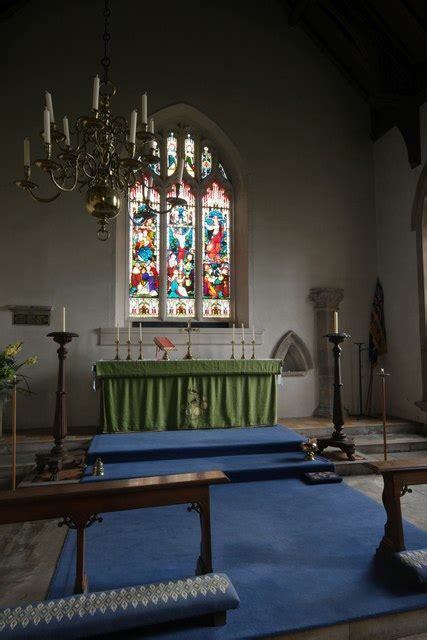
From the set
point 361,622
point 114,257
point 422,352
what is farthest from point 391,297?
point 361,622

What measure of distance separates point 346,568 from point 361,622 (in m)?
0.49

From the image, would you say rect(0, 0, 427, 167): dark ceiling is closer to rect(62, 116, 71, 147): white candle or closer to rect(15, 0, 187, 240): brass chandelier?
rect(62, 116, 71, 147): white candle

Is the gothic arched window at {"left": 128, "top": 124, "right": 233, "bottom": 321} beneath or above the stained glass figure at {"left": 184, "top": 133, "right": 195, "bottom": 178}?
beneath

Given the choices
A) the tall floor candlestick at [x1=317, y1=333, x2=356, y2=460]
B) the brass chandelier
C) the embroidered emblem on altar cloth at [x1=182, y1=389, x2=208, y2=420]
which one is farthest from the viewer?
the embroidered emblem on altar cloth at [x1=182, y1=389, x2=208, y2=420]

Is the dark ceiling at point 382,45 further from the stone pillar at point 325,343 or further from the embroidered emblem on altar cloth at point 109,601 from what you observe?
the embroidered emblem on altar cloth at point 109,601

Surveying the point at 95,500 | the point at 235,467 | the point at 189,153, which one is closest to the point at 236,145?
the point at 189,153

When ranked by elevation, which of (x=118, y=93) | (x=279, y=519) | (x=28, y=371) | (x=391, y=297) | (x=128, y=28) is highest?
(x=128, y=28)

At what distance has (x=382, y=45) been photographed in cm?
666

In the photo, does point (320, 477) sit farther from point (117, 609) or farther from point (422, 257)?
point (422, 257)

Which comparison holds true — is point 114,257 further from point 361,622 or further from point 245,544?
point 361,622

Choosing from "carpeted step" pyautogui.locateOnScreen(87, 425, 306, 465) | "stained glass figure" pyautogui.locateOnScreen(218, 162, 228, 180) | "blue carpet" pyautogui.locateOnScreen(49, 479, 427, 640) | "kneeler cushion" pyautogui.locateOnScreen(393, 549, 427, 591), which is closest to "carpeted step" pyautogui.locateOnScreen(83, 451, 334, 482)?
"carpeted step" pyautogui.locateOnScreen(87, 425, 306, 465)

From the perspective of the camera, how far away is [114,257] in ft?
21.8

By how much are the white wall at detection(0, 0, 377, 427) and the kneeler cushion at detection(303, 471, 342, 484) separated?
2527 millimetres

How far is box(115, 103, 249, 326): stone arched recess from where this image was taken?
22.7 ft
